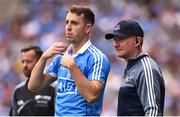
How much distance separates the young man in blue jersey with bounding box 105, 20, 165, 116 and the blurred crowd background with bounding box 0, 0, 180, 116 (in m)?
6.97

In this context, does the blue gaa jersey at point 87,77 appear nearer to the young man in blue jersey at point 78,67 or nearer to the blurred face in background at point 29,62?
the young man in blue jersey at point 78,67

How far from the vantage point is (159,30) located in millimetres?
15875

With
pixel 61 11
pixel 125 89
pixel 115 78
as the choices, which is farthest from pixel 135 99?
pixel 61 11

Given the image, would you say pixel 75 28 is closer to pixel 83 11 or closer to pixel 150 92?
pixel 83 11

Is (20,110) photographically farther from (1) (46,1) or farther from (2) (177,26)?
(1) (46,1)

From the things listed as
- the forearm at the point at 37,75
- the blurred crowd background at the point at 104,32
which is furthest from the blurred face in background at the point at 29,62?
the blurred crowd background at the point at 104,32

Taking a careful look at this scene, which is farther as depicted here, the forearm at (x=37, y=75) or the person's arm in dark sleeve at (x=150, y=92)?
the forearm at (x=37, y=75)

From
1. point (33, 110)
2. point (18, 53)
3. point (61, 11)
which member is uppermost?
point (61, 11)

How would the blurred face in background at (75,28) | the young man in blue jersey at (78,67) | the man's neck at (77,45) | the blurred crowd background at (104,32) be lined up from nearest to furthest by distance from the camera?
the young man in blue jersey at (78,67)
the blurred face in background at (75,28)
the man's neck at (77,45)
the blurred crowd background at (104,32)

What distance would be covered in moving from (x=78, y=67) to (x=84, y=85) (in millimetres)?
185

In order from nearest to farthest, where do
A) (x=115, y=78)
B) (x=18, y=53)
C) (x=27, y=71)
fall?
(x=27, y=71)
(x=115, y=78)
(x=18, y=53)

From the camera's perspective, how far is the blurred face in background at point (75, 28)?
21.4 feet

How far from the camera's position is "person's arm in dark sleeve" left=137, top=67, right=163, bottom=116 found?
19.2ft

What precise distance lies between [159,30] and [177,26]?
405 mm
